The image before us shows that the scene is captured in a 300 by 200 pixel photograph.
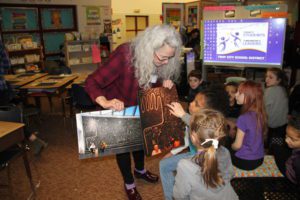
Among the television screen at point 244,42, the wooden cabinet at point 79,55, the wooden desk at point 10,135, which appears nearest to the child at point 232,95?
the television screen at point 244,42

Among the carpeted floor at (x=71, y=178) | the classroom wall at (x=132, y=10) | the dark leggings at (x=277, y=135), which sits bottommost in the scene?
the carpeted floor at (x=71, y=178)

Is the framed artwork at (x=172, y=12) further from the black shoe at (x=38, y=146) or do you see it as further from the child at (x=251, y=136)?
the child at (x=251, y=136)

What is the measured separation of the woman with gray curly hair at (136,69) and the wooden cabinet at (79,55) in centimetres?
534

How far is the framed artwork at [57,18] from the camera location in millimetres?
7203

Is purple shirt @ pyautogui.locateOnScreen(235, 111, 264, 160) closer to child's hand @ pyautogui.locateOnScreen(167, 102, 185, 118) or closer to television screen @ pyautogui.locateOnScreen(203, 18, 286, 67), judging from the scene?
child's hand @ pyautogui.locateOnScreen(167, 102, 185, 118)

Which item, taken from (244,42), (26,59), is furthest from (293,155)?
(26,59)

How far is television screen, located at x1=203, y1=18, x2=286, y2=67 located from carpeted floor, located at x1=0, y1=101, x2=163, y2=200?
1.54 metres

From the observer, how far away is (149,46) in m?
1.78

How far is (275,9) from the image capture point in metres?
3.12

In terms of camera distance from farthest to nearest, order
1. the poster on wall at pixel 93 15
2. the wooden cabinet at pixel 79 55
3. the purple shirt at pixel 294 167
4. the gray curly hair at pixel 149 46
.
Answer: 1. the poster on wall at pixel 93 15
2. the wooden cabinet at pixel 79 55
3. the gray curly hair at pixel 149 46
4. the purple shirt at pixel 294 167

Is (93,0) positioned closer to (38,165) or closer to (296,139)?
(38,165)

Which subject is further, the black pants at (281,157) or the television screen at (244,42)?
the television screen at (244,42)

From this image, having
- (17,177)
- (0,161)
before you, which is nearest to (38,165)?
(17,177)

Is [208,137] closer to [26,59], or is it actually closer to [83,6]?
[26,59]
